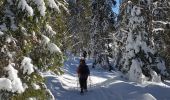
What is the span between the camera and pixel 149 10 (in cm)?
2614

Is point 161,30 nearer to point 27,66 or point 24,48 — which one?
point 24,48

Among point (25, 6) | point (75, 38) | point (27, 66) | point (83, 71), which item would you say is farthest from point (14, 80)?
point (75, 38)

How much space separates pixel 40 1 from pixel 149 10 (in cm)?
1537

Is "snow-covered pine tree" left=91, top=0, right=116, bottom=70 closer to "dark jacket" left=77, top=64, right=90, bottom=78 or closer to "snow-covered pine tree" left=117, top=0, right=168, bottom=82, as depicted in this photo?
"snow-covered pine tree" left=117, top=0, right=168, bottom=82

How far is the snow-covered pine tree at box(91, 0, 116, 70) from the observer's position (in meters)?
40.9

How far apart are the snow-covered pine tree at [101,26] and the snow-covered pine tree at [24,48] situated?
91.8 feet

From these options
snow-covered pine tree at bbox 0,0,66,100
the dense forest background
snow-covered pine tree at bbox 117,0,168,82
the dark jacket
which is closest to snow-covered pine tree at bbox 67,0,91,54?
the dense forest background

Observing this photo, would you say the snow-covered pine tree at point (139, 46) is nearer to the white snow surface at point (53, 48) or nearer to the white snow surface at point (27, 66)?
the white snow surface at point (53, 48)

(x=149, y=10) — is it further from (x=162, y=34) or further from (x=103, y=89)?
(x=103, y=89)

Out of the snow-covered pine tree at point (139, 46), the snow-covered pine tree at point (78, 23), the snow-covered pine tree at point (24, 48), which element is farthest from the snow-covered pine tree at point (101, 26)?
the snow-covered pine tree at point (24, 48)

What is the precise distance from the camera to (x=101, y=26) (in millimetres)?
40906

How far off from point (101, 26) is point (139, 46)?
48.7 ft

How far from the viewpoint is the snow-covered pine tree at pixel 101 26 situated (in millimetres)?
40875

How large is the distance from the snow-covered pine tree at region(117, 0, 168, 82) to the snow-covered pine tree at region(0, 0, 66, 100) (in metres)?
13.5
